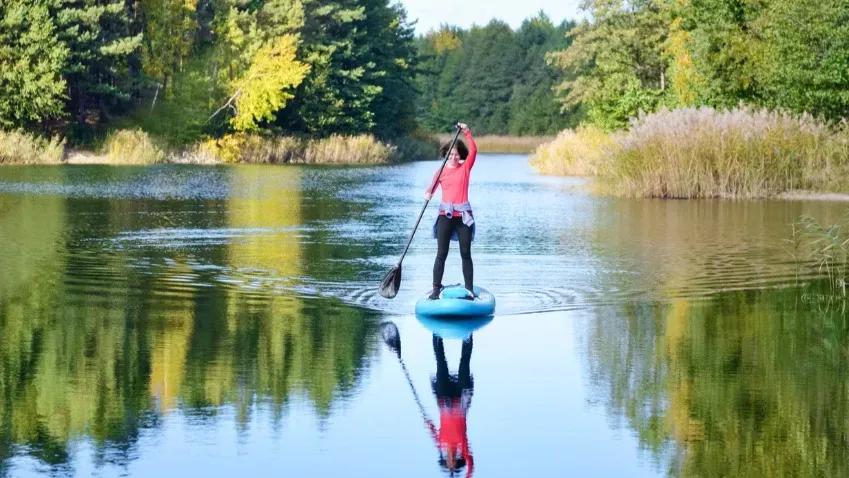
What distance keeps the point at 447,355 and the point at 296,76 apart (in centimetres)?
6736

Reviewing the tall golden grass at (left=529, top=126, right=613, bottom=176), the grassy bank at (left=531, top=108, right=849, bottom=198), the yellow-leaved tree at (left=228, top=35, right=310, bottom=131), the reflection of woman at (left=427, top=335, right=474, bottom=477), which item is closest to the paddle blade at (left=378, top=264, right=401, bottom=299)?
the reflection of woman at (left=427, top=335, right=474, bottom=477)

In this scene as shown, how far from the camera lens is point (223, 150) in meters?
76.7

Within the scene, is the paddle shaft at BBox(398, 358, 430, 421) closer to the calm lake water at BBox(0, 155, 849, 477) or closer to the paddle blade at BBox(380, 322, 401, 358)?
the calm lake water at BBox(0, 155, 849, 477)

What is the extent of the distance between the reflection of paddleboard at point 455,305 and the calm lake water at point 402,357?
0.15m

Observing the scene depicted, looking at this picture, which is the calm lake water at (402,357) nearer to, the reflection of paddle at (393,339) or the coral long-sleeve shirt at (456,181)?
the reflection of paddle at (393,339)

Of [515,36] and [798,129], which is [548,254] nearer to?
[798,129]

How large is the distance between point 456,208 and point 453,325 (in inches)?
51.6

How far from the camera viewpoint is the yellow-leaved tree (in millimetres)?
78188

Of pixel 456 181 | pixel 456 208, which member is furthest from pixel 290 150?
pixel 456 181

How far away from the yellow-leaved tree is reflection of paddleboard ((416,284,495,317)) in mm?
63600

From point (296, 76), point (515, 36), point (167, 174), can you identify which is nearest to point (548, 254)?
point (167, 174)

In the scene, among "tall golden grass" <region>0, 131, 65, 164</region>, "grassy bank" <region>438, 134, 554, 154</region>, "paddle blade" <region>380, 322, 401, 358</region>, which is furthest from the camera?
"grassy bank" <region>438, 134, 554, 154</region>

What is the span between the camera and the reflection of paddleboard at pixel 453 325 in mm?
13773

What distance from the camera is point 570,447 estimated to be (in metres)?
8.66
